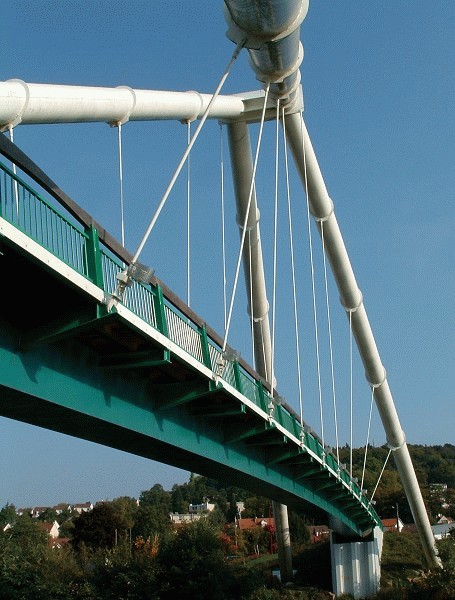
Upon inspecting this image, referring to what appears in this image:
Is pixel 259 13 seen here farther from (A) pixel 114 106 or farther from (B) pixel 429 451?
(B) pixel 429 451

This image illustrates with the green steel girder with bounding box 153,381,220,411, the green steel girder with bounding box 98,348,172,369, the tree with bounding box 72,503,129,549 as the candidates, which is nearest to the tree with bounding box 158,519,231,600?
the green steel girder with bounding box 153,381,220,411

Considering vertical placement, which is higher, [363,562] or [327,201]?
[327,201]

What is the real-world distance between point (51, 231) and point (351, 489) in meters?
24.5

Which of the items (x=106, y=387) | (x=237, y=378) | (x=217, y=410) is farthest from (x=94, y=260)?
(x=217, y=410)

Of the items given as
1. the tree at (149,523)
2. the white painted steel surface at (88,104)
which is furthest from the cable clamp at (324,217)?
the tree at (149,523)

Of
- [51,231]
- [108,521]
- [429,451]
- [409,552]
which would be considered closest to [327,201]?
[51,231]

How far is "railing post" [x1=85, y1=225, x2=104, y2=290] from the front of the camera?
34.6 ft

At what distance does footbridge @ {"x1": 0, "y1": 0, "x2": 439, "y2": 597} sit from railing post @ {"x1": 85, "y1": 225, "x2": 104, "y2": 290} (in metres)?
0.03

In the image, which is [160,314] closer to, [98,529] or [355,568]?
[355,568]

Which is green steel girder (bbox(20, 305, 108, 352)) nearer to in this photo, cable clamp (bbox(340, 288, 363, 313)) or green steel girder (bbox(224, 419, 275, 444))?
green steel girder (bbox(224, 419, 275, 444))

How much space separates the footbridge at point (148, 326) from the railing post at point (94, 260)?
3 cm

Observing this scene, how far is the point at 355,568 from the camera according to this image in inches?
1576

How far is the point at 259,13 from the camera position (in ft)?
48.6

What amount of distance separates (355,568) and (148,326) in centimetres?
3199
